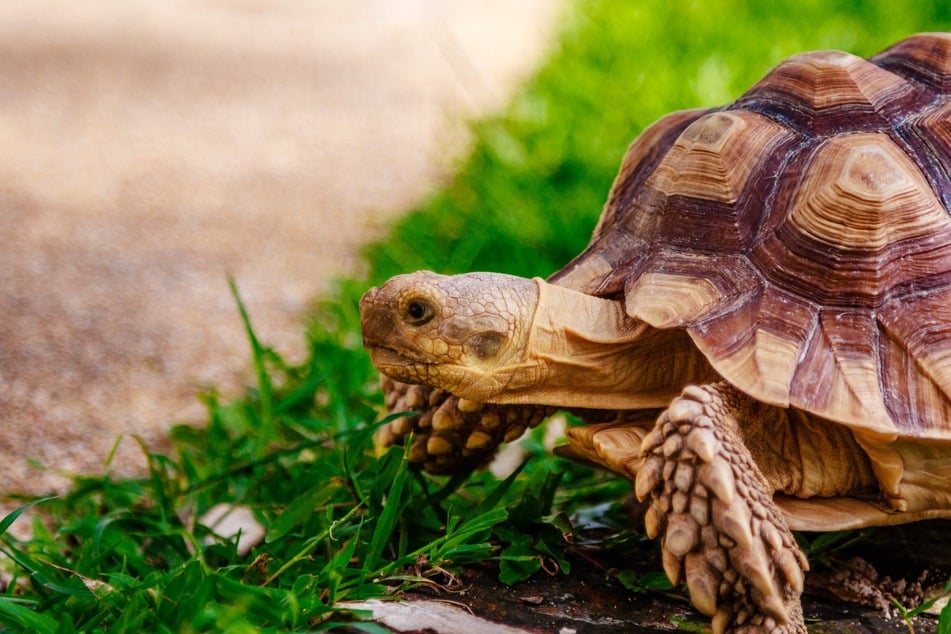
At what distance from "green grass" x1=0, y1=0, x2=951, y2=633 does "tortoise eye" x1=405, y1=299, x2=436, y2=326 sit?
342 millimetres

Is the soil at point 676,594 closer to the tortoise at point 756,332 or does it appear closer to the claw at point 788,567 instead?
the tortoise at point 756,332

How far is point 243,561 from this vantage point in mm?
2283

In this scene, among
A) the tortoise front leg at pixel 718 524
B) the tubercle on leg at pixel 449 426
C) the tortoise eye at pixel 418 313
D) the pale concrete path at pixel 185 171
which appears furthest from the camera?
the pale concrete path at pixel 185 171

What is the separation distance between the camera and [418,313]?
80.4 inches

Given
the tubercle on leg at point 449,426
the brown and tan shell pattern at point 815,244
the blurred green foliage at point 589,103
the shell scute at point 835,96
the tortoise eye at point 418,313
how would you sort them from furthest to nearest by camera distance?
the blurred green foliage at point 589,103 → the tubercle on leg at point 449,426 → the shell scute at point 835,96 → the tortoise eye at point 418,313 → the brown and tan shell pattern at point 815,244

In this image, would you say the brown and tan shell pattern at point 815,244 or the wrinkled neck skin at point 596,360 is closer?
the brown and tan shell pattern at point 815,244

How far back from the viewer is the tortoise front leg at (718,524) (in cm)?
178

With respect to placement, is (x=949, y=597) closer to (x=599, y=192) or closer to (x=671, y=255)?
(x=671, y=255)

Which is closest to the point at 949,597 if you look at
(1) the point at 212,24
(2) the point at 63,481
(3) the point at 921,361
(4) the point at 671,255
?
(3) the point at 921,361

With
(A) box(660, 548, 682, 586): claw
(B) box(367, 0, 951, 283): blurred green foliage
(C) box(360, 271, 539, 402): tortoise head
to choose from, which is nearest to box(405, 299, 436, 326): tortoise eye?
(C) box(360, 271, 539, 402): tortoise head

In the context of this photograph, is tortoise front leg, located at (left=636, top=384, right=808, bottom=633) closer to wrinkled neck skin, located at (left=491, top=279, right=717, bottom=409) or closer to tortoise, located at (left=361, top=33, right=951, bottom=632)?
tortoise, located at (left=361, top=33, right=951, bottom=632)

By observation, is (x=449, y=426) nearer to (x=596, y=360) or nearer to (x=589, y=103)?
(x=596, y=360)

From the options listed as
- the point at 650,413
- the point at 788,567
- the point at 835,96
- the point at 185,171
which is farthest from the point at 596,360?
the point at 185,171

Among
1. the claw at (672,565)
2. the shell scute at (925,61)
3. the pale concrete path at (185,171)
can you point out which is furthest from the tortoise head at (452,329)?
the pale concrete path at (185,171)
